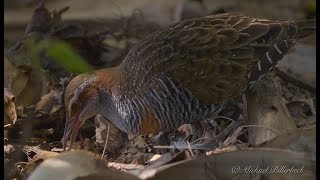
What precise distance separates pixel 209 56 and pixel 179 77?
0.84ft

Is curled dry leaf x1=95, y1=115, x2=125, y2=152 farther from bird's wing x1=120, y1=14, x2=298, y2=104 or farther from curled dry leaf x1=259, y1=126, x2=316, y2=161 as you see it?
curled dry leaf x1=259, y1=126, x2=316, y2=161

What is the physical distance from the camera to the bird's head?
4.57 m

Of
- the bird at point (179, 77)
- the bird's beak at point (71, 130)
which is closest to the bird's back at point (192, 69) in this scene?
the bird at point (179, 77)

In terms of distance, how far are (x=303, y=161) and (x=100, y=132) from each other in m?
1.76

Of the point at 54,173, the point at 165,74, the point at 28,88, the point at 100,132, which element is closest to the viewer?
the point at 54,173

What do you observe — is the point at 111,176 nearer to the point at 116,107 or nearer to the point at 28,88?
the point at 116,107

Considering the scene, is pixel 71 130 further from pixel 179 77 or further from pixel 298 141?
pixel 298 141

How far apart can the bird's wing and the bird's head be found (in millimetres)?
165

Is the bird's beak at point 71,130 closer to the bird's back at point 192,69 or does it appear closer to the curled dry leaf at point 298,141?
the bird's back at point 192,69

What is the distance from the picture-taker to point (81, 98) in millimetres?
4609

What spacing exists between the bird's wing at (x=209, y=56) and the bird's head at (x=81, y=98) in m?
0.17

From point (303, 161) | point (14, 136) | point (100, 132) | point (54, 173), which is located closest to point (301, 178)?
point (303, 161)

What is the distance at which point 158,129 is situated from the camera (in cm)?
463

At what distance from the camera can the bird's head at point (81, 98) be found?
15.0 ft
